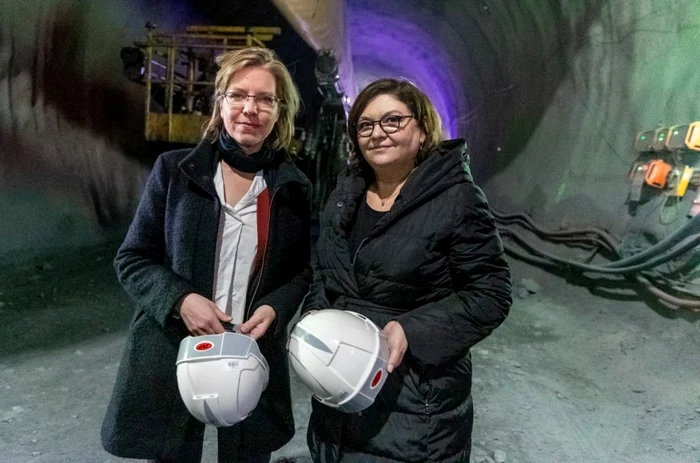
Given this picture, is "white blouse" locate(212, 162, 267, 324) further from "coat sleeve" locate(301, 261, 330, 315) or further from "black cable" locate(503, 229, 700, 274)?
"black cable" locate(503, 229, 700, 274)

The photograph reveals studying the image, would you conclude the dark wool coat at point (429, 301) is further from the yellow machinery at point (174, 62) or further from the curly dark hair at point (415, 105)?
the yellow machinery at point (174, 62)

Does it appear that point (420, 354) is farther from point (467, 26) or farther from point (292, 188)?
point (467, 26)

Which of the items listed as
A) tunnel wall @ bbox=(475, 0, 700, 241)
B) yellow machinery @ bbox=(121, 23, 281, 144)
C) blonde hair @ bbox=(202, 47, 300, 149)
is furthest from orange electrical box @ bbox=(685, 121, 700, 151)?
yellow machinery @ bbox=(121, 23, 281, 144)

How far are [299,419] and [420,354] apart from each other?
5.60 feet

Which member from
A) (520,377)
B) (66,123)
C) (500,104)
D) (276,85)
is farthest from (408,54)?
(276,85)

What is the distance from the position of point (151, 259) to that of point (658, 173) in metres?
4.13

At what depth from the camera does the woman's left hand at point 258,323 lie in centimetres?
149

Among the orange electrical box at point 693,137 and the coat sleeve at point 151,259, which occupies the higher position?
the orange electrical box at point 693,137

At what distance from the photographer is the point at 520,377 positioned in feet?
11.4

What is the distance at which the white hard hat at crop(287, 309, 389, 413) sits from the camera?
49.9 inches

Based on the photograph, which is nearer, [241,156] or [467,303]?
[467,303]

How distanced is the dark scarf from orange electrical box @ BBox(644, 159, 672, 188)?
3.73 m

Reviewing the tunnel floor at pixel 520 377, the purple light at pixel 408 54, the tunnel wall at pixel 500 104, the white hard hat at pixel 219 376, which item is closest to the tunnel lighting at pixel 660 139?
the tunnel wall at pixel 500 104

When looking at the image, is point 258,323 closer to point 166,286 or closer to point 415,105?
point 166,286
